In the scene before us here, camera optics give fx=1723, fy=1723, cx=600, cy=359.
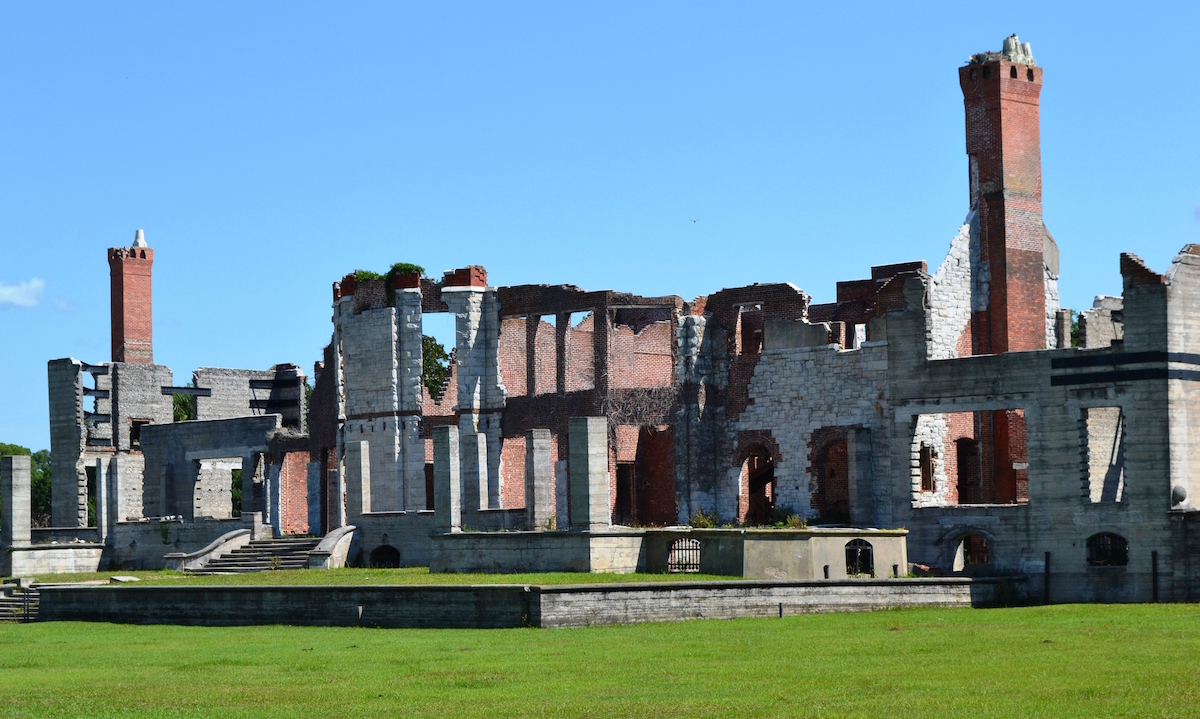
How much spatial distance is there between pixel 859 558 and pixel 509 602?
9.46 metres

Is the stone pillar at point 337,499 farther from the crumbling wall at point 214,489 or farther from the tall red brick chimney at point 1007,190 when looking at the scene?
the tall red brick chimney at point 1007,190

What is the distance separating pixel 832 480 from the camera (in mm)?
42281

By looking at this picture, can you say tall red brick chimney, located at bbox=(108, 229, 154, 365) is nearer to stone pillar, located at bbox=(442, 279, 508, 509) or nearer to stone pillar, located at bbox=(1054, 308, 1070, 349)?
stone pillar, located at bbox=(442, 279, 508, 509)

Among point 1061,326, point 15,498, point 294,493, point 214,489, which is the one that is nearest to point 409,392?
point 294,493

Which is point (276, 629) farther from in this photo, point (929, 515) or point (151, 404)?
point (151, 404)

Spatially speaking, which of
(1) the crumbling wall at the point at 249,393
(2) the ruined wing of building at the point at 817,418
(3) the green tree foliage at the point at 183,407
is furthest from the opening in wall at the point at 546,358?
(3) the green tree foliage at the point at 183,407

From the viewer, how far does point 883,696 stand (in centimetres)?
1759

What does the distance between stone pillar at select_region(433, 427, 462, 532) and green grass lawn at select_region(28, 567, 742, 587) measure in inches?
46.2

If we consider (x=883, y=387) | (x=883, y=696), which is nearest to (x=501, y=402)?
(x=883, y=387)

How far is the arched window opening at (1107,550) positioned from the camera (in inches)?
1342

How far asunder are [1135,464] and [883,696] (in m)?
18.0

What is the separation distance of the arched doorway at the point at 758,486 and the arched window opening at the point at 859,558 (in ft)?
33.5

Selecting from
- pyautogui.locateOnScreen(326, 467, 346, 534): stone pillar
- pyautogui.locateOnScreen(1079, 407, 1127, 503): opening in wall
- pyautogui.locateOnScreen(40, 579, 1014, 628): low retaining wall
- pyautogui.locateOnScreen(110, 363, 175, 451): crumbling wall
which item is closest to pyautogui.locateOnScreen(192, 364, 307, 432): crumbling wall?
pyautogui.locateOnScreen(110, 363, 175, 451): crumbling wall

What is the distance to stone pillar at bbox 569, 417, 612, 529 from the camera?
34.4 m
